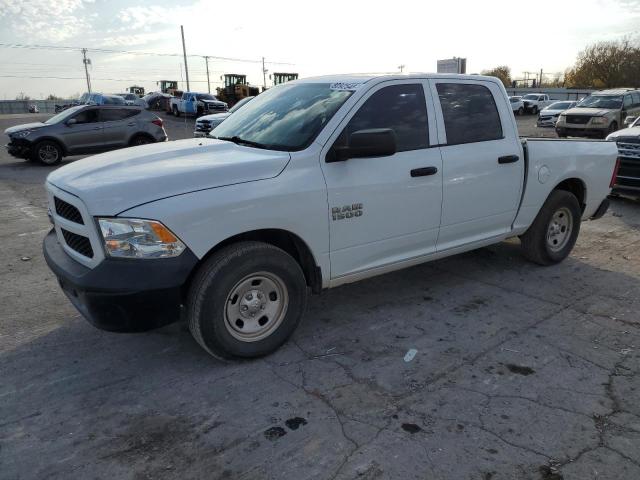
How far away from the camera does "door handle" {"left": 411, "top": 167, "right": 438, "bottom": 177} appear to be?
403cm

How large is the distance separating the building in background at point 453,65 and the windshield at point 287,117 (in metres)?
10.3

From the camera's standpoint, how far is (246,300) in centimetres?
346

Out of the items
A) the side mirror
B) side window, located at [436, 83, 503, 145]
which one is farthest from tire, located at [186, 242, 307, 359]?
side window, located at [436, 83, 503, 145]

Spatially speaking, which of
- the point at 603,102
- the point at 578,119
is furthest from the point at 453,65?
the point at 603,102

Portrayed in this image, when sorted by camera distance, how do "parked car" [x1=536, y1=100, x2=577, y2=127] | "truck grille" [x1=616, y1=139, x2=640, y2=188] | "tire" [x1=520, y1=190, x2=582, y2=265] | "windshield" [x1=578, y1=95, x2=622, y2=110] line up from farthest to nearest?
"parked car" [x1=536, y1=100, x2=577, y2=127], "windshield" [x1=578, y1=95, x2=622, y2=110], "truck grille" [x1=616, y1=139, x2=640, y2=188], "tire" [x1=520, y1=190, x2=582, y2=265]

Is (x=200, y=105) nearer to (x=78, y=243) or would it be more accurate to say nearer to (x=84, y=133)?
(x=84, y=133)

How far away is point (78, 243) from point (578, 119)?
19197 mm

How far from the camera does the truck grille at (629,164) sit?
8.34 meters

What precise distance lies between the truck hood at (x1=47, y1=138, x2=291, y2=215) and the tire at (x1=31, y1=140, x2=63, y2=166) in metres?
11.6

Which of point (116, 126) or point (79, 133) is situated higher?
point (116, 126)

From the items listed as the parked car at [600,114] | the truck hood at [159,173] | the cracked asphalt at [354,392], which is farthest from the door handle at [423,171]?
the parked car at [600,114]

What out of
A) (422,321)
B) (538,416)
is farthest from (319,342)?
(538,416)

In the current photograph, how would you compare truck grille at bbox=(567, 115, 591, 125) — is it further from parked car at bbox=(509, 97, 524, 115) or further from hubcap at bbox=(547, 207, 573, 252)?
parked car at bbox=(509, 97, 524, 115)

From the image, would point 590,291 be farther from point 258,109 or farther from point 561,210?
point 258,109
